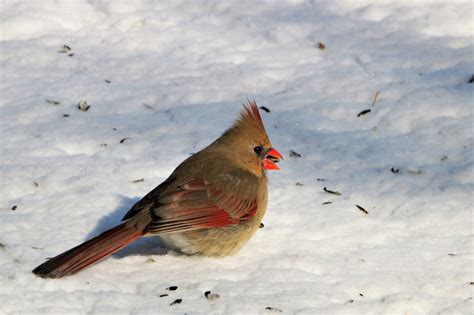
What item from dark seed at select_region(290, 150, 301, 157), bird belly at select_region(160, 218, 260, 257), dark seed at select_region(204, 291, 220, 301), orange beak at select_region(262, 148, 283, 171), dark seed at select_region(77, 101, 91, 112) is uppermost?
orange beak at select_region(262, 148, 283, 171)

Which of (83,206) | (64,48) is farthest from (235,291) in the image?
(64,48)

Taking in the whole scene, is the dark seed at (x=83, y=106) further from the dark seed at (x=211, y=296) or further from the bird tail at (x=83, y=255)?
the dark seed at (x=211, y=296)

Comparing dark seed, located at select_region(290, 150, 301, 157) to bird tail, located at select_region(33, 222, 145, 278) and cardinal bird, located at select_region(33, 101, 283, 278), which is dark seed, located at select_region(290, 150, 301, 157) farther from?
bird tail, located at select_region(33, 222, 145, 278)

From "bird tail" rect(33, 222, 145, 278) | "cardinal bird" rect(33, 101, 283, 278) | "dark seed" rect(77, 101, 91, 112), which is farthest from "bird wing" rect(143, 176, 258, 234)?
"dark seed" rect(77, 101, 91, 112)

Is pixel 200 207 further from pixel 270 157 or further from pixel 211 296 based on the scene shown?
pixel 270 157

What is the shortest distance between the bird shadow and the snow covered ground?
17mm

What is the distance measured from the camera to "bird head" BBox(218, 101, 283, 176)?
17.5ft

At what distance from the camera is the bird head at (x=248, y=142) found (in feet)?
17.5

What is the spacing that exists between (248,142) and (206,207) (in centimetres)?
58

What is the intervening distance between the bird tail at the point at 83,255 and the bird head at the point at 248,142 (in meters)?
0.92

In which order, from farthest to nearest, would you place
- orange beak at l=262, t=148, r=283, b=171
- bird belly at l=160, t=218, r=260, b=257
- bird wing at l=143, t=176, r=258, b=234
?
orange beak at l=262, t=148, r=283, b=171 < bird belly at l=160, t=218, r=260, b=257 < bird wing at l=143, t=176, r=258, b=234

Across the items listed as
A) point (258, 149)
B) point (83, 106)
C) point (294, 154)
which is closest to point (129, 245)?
point (258, 149)

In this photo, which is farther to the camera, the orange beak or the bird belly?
the orange beak

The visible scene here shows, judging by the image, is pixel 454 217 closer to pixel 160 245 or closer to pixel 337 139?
pixel 337 139
